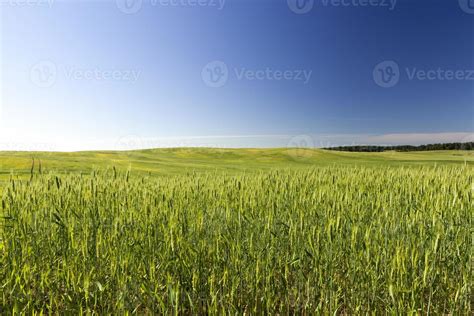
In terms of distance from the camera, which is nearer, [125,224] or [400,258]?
[400,258]

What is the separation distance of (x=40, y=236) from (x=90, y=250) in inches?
30.9

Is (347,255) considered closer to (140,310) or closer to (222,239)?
(222,239)

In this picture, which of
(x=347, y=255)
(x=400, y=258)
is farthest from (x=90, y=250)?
(x=400, y=258)

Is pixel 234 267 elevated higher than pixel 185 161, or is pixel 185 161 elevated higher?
pixel 234 267

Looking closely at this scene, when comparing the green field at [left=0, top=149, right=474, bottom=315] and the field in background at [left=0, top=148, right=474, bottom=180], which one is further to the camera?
the field in background at [left=0, top=148, right=474, bottom=180]

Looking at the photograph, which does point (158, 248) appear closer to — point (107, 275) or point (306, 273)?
point (107, 275)

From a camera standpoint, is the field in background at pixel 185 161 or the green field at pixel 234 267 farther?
the field in background at pixel 185 161

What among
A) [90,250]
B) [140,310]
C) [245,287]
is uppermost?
[90,250]

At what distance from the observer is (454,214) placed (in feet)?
11.7

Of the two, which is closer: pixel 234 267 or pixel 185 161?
pixel 234 267

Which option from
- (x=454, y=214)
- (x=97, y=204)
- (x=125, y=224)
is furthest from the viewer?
(x=97, y=204)

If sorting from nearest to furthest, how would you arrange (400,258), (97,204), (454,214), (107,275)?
1. (400,258)
2. (107,275)
3. (454,214)
4. (97,204)

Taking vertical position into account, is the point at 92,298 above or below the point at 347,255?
below

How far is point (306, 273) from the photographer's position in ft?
9.46
